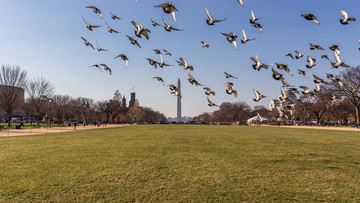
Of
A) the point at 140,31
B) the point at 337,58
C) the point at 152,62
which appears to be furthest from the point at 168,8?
the point at 337,58

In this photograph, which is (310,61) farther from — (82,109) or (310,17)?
(82,109)

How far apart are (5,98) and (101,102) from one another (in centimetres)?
5722

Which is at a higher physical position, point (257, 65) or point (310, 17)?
point (310, 17)

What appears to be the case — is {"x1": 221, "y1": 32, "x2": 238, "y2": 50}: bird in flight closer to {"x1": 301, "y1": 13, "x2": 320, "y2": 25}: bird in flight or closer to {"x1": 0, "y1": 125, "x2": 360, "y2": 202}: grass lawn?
{"x1": 301, "y1": 13, "x2": 320, "y2": 25}: bird in flight

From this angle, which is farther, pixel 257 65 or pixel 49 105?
pixel 49 105

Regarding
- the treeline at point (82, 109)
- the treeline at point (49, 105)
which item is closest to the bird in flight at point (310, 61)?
the treeline at point (49, 105)

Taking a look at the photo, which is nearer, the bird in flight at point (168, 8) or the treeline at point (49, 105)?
the bird in flight at point (168, 8)

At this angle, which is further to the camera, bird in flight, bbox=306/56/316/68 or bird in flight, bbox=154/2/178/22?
bird in flight, bbox=306/56/316/68

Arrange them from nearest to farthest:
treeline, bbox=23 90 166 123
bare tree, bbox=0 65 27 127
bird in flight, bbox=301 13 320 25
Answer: bird in flight, bbox=301 13 320 25, bare tree, bbox=0 65 27 127, treeline, bbox=23 90 166 123

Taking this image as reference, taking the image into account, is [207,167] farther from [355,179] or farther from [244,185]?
[355,179]

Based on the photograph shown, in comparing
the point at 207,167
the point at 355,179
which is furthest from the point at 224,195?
the point at 355,179

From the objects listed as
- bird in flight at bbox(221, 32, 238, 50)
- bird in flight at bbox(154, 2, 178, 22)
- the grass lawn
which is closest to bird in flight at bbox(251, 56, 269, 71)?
bird in flight at bbox(221, 32, 238, 50)

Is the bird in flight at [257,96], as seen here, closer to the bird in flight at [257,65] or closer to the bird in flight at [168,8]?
the bird in flight at [257,65]

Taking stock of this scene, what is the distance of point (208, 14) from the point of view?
6309 millimetres
